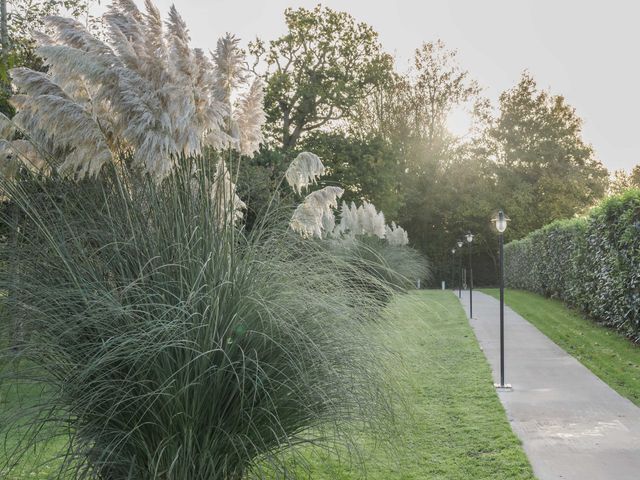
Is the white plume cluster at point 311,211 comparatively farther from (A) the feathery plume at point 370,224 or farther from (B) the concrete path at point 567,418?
(A) the feathery plume at point 370,224

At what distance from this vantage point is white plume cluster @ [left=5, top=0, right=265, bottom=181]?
391 centimetres

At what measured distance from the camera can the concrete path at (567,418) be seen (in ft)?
15.3

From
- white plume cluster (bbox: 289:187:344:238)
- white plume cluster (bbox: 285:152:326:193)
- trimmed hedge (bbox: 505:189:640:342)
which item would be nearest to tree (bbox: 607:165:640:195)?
trimmed hedge (bbox: 505:189:640:342)

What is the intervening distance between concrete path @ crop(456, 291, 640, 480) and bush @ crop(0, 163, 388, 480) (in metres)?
2.07

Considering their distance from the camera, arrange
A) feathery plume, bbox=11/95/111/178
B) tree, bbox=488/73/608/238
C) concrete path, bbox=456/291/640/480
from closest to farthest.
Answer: feathery plume, bbox=11/95/111/178, concrete path, bbox=456/291/640/480, tree, bbox=488/73/608/238

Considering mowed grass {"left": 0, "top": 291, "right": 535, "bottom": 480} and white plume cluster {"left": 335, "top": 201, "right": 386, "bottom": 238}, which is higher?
white plume cluster {"left": 335, "top": 201, "right": 386, "bottom": 238}

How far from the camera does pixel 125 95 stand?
13.0ft

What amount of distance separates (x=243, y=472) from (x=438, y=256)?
32.9 m

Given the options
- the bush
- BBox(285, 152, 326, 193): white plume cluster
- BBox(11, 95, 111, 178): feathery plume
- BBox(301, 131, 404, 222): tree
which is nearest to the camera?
the bush

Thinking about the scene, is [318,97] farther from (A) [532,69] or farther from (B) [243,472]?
(B) [243,472]

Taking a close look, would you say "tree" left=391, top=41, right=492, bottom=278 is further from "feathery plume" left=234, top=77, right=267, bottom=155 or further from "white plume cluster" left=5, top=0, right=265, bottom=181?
"white plume cluster" left=5, top=0, right=265, bottom=181

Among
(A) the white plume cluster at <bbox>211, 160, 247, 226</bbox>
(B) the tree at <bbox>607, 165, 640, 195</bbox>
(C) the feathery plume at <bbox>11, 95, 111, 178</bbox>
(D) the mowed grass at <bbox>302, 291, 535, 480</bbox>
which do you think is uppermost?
(B) the tree at <bbox>607, 165, 640, 195</bbox>

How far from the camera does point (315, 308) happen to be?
3574 millimetres

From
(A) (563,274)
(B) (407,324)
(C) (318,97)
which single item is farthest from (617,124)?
(B) (407,324)
